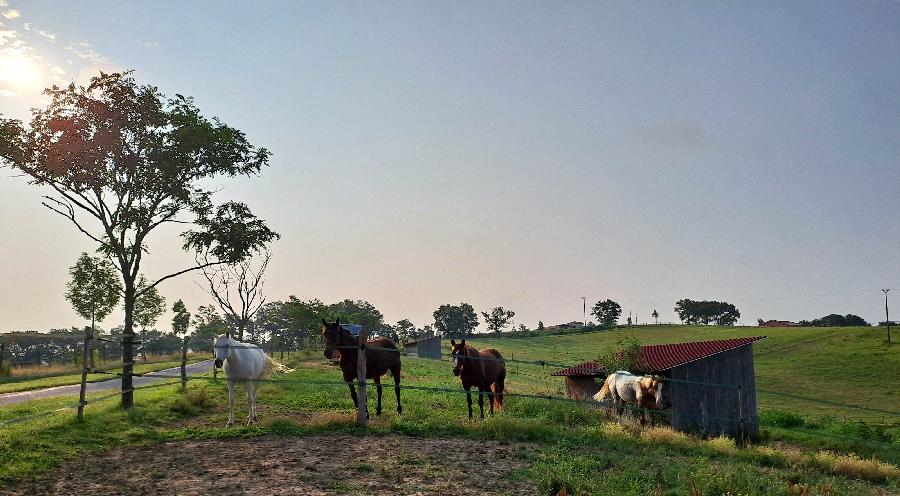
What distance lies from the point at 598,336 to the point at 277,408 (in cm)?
10244

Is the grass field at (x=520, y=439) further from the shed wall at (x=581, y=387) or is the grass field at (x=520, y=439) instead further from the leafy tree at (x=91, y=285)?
the leafy tree at (x=91, y=285)

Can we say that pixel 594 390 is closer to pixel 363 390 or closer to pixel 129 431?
pixel 363 390

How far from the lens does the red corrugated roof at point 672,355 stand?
100 ft

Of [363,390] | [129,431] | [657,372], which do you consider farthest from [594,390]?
[129,431]

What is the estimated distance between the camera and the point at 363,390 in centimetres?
1247

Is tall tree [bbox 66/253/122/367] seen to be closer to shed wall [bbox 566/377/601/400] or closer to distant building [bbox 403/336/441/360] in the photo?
shed wall [bbox 566/377/601/400]

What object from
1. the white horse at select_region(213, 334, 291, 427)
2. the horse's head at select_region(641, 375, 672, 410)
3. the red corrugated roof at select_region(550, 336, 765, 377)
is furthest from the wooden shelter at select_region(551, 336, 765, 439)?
the white horse at select_region(213, 334, 291, 427)

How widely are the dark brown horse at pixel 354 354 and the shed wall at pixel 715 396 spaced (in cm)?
1725

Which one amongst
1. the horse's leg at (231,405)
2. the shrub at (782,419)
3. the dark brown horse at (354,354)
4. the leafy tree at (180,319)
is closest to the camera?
the horse's leg at (231,405)

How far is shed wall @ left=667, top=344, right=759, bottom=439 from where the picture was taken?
2914 centimetres

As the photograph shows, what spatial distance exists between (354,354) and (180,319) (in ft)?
231

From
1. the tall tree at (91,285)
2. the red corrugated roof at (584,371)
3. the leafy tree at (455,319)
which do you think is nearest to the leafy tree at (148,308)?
the tall tree at (91,285)

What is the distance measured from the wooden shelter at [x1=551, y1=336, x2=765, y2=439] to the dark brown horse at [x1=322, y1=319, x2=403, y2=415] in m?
16.4

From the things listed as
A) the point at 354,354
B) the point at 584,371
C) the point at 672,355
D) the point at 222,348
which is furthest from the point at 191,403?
the point at 672,355
